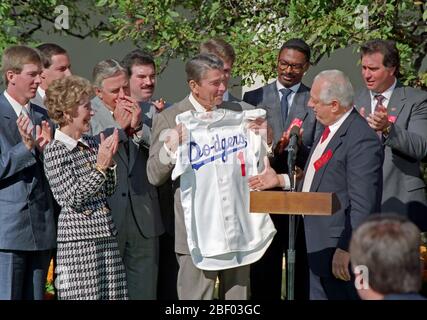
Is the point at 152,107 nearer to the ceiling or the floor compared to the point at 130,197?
nearer to the ceiling

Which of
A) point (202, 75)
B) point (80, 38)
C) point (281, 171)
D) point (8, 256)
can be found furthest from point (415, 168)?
point (80, 38)

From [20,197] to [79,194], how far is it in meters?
0.59

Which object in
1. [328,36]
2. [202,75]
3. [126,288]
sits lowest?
[126,288]

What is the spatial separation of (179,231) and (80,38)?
4.64 m

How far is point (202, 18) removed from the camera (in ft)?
30.7

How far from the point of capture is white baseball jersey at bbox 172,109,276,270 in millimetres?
6406

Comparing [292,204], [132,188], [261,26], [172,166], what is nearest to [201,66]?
[172,166]

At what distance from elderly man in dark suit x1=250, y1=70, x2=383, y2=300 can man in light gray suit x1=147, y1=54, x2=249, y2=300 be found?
514 millimetres

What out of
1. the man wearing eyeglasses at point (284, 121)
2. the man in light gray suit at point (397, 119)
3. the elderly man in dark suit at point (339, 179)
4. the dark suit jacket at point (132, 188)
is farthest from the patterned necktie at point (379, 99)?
the dark suit jacket at point (132, 188)

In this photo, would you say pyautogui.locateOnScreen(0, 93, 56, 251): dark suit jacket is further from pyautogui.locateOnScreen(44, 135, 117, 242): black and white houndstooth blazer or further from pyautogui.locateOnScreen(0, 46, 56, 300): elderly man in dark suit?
pyautogui.locateOnScreen(44, 135, 117, 242): black and white houndstooth blazer

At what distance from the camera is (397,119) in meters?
7.08

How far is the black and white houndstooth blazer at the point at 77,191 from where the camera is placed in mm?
6195

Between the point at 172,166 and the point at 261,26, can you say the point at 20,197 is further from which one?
the point at 261,26

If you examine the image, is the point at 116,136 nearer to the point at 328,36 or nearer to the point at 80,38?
the point at 328,36
